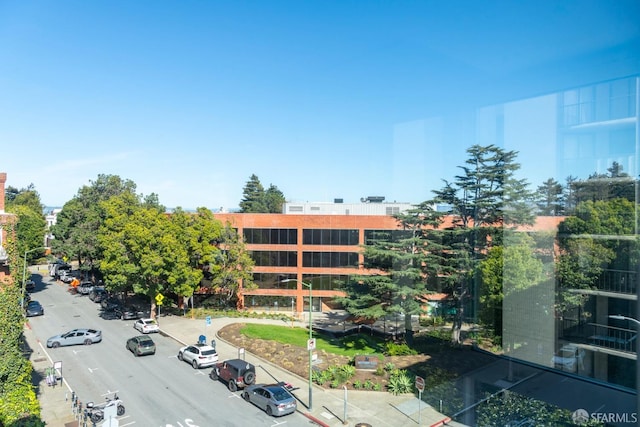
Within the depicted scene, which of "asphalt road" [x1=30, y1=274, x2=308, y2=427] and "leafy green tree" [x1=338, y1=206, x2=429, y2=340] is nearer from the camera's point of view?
"asphalt road" [x1=30, y1=274, x2=308, y2=427]

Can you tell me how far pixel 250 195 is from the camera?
2862 inches

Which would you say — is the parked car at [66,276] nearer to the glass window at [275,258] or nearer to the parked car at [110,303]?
the parked car at [110,303]

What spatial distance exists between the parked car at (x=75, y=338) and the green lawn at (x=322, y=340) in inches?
275

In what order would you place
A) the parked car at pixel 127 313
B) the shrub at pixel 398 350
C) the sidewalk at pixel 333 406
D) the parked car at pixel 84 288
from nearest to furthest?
1. the sidewalk at pixel 333 406
2. the shrub at pixel 398 350
3. the parked car at pixel 127 313
4. the parked car at pixel 84 288

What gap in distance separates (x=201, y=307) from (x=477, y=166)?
20882 mm

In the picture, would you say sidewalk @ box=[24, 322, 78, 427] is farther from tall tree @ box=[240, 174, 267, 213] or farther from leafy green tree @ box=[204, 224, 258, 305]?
tall tree @ box=[240, 174, 267, 213]

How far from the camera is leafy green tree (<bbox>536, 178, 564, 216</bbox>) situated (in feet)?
36.3

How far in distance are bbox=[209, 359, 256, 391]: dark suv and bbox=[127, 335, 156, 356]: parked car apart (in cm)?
450

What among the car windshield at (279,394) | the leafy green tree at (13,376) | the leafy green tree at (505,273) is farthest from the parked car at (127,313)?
the leafy green tree at (505,273)

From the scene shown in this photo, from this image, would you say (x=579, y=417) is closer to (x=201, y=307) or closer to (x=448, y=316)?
(x=448, y=316)

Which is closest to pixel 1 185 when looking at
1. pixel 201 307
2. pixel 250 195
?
pixel 201 307

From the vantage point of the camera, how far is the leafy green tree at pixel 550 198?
436 inches

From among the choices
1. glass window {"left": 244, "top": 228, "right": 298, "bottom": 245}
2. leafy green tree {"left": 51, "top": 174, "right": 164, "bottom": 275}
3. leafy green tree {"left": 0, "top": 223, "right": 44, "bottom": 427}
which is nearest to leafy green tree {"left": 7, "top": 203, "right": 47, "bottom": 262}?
leafy green tree {"left": 51, "top": 174, "right": 164, "bottom": 275}

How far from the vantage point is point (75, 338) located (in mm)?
19688
